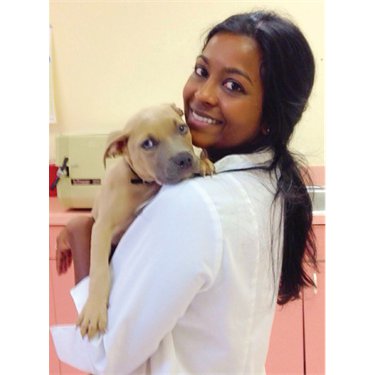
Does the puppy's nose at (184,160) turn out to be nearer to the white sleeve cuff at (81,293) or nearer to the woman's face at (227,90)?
the woman's face at (227,90)

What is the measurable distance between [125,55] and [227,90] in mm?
466

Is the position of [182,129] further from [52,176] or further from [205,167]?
[52,176]

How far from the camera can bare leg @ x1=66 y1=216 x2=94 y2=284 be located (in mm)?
708

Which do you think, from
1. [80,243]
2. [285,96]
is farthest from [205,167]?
[80,243]

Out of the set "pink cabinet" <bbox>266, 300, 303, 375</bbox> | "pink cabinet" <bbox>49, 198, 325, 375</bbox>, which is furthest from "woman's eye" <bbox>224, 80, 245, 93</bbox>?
"pink cabinet" <bbox>266, 300, 303, 375</bbox>

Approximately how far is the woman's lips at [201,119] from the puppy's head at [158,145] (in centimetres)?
2

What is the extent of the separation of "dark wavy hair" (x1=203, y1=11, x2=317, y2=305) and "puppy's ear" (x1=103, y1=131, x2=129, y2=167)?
0.58ft

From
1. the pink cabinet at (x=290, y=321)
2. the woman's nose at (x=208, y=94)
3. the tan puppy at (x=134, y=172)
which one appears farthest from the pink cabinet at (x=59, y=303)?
the woman's nose at (x=208, y=94)

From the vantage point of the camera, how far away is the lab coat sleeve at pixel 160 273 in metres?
0.52

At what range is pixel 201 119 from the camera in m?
0.63
